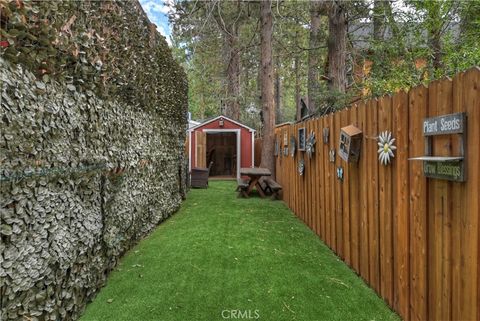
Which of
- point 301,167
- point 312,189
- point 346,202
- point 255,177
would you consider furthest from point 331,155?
point 255,177

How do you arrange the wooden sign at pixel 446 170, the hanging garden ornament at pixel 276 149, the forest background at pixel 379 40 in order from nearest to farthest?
the wooden sign at pixel 446 170, the forest background at pixel 379 40, the hanging garden ornament at pixel 276 149

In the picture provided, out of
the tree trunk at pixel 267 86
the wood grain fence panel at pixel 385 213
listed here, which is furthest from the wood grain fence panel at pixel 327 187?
the tree trunk at pixel 267 86

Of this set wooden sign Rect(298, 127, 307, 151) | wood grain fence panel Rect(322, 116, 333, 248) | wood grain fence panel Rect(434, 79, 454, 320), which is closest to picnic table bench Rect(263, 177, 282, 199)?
wooden sign Rect(298, 127, 307, 151)

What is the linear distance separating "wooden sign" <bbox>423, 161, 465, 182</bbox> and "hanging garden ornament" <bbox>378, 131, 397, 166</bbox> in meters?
0.46

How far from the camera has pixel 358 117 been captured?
317 centimetres

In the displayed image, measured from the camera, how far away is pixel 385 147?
2.54m

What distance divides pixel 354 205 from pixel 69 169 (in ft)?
8.73

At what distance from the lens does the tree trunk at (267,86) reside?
9.40m

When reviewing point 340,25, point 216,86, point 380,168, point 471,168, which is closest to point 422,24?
point 340,25

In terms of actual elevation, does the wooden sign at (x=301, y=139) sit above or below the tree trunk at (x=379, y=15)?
below

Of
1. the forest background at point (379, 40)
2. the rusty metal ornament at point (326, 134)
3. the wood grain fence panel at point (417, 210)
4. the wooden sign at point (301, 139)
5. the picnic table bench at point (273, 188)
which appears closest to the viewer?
the wood grain fence panel at point (417, 210)

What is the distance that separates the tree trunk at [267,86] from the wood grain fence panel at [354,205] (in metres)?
6.22

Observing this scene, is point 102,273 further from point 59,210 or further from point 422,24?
point 422,24

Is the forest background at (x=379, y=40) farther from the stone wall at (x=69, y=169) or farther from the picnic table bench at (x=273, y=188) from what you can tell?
the stone wall at (x=69, y=169)
